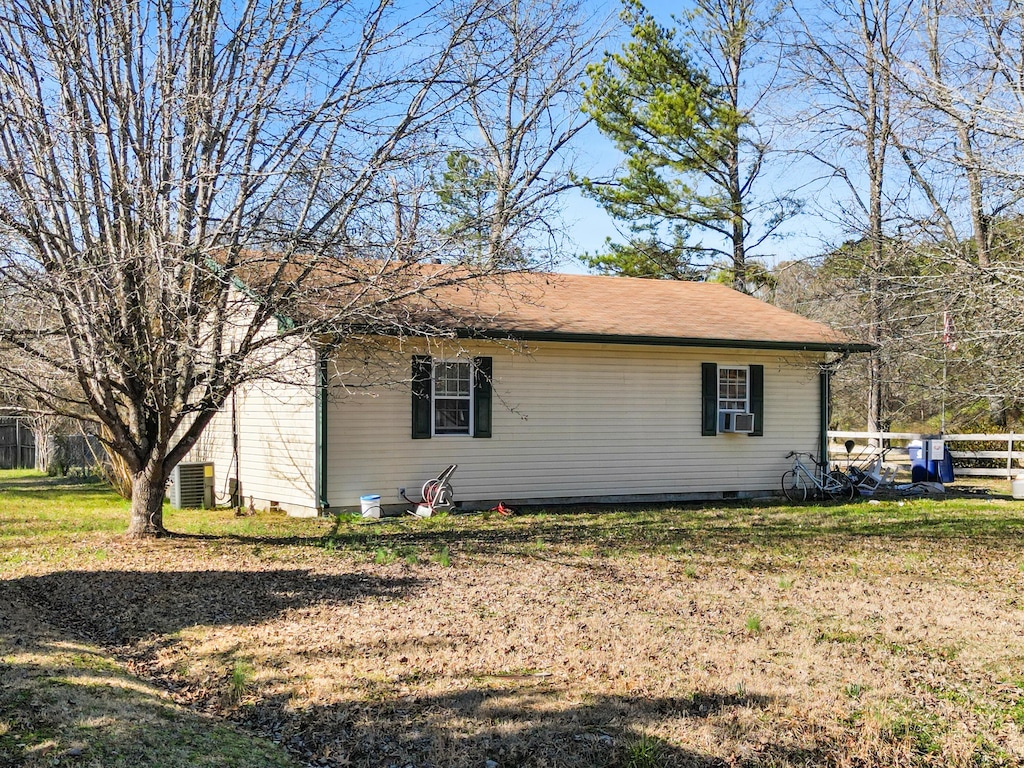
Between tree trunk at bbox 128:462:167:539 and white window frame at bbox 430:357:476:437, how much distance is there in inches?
167

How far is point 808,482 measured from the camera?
1653 centimetres

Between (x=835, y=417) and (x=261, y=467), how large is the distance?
26.7m

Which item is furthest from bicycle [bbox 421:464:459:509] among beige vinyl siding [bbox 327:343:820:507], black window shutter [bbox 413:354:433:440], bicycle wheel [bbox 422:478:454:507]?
black window shutter [bbox 413:354:433:440]

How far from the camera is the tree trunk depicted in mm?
10372

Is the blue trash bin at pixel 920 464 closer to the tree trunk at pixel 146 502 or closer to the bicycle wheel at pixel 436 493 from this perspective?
the bicycle wheel at pixel 436 493

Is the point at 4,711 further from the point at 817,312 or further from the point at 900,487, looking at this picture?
the point at 817,312

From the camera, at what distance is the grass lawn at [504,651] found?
466 centimetres

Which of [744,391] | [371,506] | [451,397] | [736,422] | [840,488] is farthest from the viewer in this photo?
[840,488]

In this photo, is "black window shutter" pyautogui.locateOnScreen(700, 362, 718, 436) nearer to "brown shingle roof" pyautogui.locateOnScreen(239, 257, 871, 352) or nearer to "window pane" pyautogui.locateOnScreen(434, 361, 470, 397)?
"brown shingle roof" pyautogui.locateOnScreen(239, 257, 871, 352)

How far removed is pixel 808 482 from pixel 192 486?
10.7 m

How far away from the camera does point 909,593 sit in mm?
8344

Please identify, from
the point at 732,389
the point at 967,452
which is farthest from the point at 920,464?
the point at 732,389

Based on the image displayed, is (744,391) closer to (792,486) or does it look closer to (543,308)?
(792,486)

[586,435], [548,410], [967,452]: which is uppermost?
[548,410]
